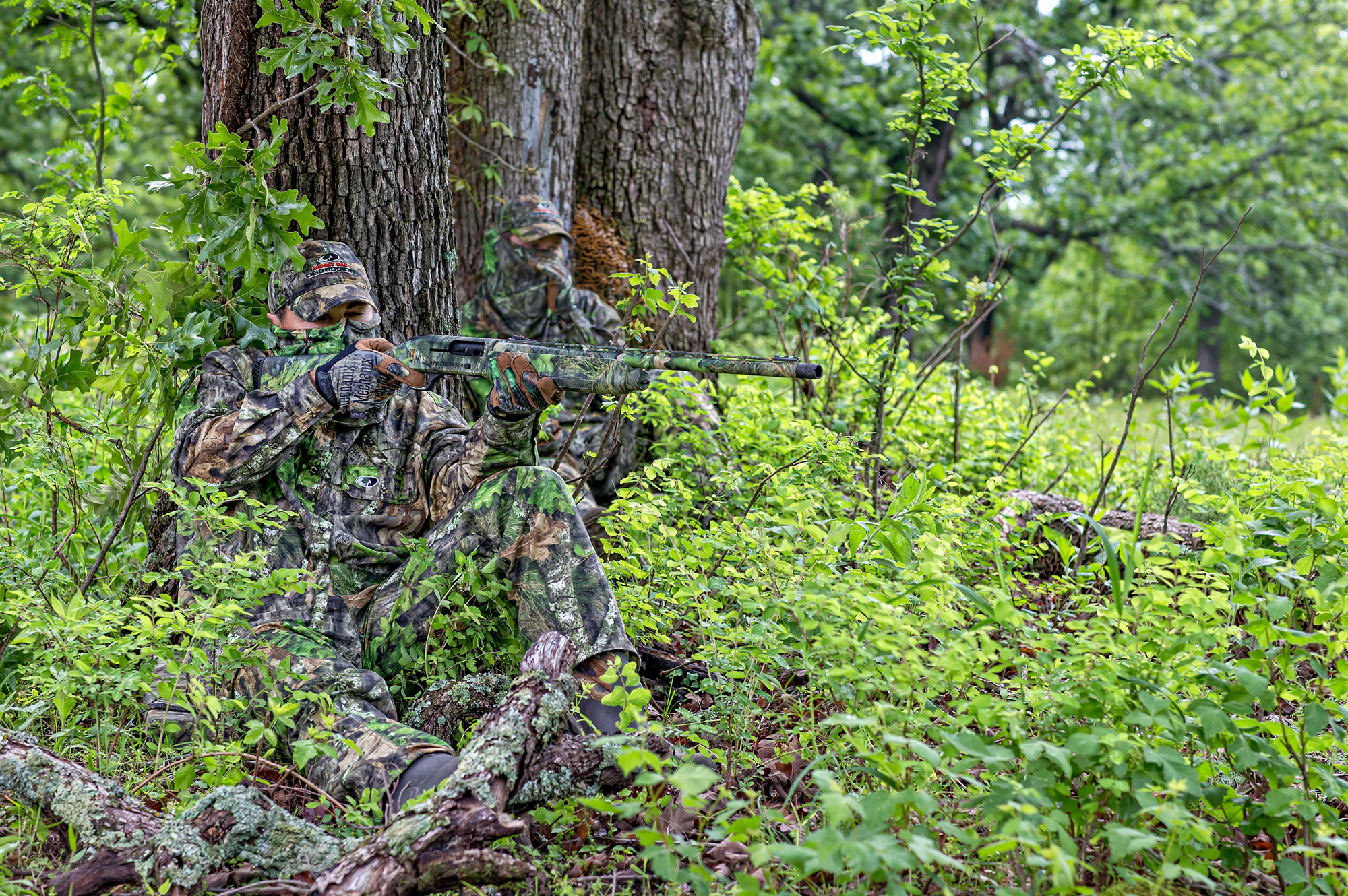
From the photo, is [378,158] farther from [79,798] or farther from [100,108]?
[79,798]

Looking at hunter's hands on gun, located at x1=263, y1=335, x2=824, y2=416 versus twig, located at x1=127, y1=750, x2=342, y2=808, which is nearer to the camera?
twig, located at x1=127, y1=750, x2=342, y2=808

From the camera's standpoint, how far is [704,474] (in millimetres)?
4910

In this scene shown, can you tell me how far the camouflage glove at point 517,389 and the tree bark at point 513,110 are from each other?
2786mm

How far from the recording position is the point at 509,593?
11.2 feet

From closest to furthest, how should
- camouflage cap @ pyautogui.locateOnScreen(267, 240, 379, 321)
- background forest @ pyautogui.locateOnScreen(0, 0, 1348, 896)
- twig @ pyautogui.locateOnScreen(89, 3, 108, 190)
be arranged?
background forest @ pyautogui.locateOnScreen(0, 0, 1348, 896) < camouflage cap @ pyautogui.locateOnScreen(267, 240, 379, 321) < twig @ pyautogui.locateOnScreen(89, 3, 108, 190)

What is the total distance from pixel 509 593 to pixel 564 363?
2.76ft

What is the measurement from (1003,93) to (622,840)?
1438cm

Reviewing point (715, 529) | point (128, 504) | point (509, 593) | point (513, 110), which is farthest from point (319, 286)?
point (513, 110)

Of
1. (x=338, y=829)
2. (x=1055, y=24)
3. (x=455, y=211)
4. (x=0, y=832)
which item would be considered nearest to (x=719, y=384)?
(x=455, y=211)

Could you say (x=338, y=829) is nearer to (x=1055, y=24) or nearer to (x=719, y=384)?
(x=719, y=384)

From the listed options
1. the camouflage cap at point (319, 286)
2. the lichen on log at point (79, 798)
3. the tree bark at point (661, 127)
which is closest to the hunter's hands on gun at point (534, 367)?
the camouflage cap at point (319, 286)

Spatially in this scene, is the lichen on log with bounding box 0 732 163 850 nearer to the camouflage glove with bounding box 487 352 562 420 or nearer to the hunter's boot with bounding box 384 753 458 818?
the hunter's boot with bounding box 384 753 458 818

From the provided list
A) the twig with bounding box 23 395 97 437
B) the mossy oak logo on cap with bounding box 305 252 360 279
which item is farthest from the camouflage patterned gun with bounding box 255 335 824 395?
the twig with bounding box 23 395 97 437

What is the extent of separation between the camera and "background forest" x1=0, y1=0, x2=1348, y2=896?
7.54ft
